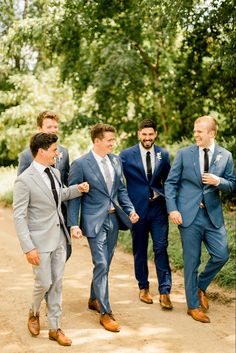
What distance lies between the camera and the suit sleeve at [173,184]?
18.3ft

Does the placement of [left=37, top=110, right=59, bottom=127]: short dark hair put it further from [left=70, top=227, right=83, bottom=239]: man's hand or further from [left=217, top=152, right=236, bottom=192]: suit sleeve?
[left=217, top=152, right=236, bottom=192]: suit sleeve

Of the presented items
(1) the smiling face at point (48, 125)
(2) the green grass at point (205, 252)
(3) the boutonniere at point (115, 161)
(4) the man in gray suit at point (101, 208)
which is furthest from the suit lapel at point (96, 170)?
(2) the green grass at point (205, 252)

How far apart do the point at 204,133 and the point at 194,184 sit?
0.58m

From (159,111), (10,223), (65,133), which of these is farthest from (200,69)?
(10,223)

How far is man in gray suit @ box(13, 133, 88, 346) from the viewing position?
4.53 metres

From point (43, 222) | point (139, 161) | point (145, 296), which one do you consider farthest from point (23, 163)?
point (145, 296)

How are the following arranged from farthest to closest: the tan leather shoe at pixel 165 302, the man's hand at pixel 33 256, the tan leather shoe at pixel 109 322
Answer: the tan leather shoe at pixel 165 302 < the tan leather shoe at pixel 109 322 < the man's hand at pixel 33 256

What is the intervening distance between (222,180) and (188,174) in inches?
15.0

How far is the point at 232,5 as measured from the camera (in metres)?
8.23

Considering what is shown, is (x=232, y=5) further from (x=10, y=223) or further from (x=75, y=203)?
(x=10, y=223)

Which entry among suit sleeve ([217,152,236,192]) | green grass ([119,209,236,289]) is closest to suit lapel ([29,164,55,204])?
suit sleeve ([217,152,236,192])

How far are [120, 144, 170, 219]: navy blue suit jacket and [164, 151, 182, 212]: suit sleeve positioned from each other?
0.29 m

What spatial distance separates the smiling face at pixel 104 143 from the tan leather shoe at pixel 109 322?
5.59 feet

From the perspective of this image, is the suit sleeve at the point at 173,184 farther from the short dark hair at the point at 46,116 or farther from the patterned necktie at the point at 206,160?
the short dark hair at the point at 46,116
